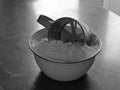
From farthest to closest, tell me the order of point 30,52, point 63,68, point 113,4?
point 113,4, point 30,52, point 63,68

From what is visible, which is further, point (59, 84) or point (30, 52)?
point (30, 52)

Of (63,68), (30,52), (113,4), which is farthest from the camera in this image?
(113,4)

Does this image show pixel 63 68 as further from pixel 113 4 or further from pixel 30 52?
pixel 113 4

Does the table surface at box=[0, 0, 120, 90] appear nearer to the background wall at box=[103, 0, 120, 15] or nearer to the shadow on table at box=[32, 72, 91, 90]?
the shadow on table at box=[32, 72, 91, 90]

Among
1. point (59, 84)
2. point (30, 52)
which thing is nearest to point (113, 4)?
point (30, 52)

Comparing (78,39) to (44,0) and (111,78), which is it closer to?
(111,78)

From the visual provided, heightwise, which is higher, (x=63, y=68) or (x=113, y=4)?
(x=63, y=68)

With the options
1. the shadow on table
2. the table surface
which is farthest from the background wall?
the shadow on table

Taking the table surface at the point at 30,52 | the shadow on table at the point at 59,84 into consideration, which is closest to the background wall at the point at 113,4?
the table surface at the point at 30,52
